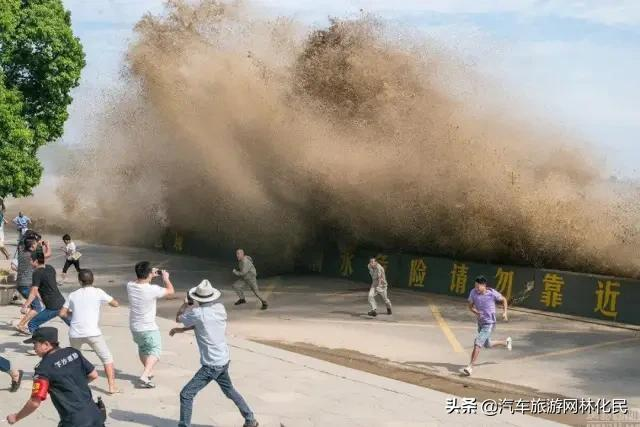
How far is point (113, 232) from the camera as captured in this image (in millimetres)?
33031

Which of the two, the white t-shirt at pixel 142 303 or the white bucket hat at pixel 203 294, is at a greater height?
the white bucket hat at pixel 203 294

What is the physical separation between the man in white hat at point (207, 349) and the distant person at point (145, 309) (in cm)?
151

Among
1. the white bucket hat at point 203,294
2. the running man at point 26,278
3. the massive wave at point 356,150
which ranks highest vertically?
the massive wave at point 356,150

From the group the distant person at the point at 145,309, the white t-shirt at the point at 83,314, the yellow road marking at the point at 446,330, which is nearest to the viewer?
the white t-shirt at the point at 83,314

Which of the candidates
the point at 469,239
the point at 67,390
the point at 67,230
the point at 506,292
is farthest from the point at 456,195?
the point at 67,230

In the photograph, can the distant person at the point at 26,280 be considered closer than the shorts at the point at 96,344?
No

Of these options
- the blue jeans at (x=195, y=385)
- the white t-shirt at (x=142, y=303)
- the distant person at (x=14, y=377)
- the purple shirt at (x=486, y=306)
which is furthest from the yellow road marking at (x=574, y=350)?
the distant person at (x=14, y=377)

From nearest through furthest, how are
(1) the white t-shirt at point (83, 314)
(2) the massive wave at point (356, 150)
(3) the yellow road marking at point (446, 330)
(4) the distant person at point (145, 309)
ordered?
1. (1) the white t-shirt at point (83, 314)
2. (4) the distant person at point (145, 309)
3. (3) the yellow road marking at point (446, 330)
4. (2) the massive wave at point (356, 150)

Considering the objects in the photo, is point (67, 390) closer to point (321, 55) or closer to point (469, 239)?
point (469, 239)

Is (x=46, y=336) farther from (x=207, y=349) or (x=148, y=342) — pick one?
(x=148, y=342)

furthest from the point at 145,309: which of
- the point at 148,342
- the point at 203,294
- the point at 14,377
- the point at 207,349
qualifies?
the point at 207,349

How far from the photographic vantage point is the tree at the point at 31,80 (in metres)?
18.9

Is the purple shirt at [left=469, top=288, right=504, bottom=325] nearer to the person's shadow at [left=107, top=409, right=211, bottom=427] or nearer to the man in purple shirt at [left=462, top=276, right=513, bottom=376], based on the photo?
the man in purple shirt at [left=462, top=276, right=513, bottom=376]

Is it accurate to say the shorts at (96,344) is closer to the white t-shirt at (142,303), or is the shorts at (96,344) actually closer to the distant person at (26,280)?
the white t-shirt at (142,303)
